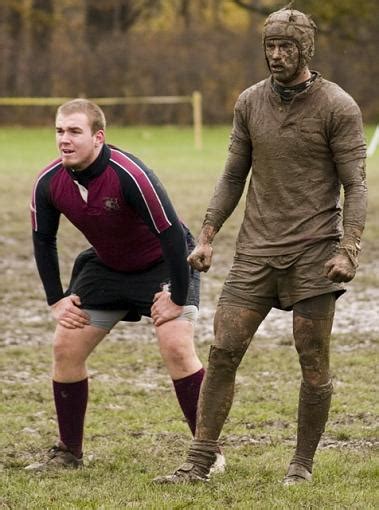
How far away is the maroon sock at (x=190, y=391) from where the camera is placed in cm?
584

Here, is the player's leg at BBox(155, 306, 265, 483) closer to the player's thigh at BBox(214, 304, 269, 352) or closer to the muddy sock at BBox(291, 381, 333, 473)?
the player's thigh at BBox(214, 304, 269, 352)

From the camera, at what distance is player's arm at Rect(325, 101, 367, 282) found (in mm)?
5027

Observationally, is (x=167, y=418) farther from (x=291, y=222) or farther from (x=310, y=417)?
(x=291, y=222)

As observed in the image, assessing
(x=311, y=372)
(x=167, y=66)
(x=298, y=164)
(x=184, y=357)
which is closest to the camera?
(x=298, y=164)

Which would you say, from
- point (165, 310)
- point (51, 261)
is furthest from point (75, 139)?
point (165, 310)

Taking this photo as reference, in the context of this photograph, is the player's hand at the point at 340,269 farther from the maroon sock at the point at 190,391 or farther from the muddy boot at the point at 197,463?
the maroon sock at the point at 190,391

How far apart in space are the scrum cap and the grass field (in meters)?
1.80

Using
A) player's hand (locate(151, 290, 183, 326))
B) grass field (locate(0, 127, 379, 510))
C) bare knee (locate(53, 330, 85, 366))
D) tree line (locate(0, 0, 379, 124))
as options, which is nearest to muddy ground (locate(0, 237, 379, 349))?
grass field (locate(0, 127, 379, 510))

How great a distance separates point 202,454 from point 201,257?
2.74 feet

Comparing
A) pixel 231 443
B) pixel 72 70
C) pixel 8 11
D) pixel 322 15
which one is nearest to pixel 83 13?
pixel 8 11

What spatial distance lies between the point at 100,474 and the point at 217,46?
114ft

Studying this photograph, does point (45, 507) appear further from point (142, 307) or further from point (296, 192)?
point (296, 192)

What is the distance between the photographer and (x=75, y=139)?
5.54m

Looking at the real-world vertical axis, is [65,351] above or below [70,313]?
below
